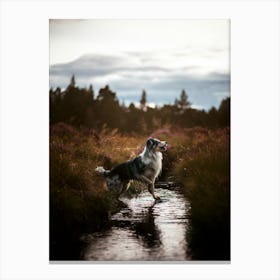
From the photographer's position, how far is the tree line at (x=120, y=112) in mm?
4980

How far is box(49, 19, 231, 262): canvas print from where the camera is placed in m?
4.91

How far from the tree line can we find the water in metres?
0.69

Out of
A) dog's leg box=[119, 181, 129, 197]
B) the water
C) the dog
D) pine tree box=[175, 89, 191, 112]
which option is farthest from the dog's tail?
pine tree box=[175, 89, 191, 112]

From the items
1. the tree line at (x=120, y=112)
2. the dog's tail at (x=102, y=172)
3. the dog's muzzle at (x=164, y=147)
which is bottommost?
the dog's tail at (x=102, y=172)

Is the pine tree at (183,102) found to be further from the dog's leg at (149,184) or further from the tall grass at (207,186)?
the dog's leg at (149,184)

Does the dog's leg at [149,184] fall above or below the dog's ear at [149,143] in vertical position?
below

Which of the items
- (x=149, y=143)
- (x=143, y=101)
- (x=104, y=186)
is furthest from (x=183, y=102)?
(x=104, y=186)

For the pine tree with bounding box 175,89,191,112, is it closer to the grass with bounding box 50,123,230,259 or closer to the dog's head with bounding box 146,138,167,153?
the grass with bounding box 50,123,230,259

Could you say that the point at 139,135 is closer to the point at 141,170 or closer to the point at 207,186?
the point at 141,170

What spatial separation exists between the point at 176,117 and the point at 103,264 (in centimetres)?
156

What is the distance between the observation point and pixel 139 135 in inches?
199
